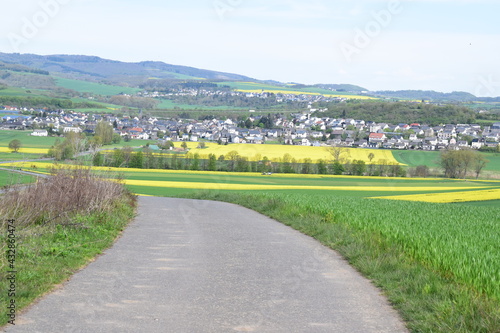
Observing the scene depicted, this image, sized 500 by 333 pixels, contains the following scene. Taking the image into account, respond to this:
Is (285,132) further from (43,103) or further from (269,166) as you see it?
(43,103)

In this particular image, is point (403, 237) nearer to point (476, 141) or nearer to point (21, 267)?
point (21, 267)

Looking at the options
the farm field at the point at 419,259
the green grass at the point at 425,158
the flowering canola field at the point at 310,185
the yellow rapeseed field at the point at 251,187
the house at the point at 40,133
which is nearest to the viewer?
the farm field at the point at 419,259

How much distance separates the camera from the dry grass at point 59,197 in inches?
453

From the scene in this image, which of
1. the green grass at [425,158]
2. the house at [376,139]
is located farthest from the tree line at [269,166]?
the house at [376,139]

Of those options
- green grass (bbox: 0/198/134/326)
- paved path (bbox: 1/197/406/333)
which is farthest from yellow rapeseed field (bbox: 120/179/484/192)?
paved path (bbox: 1/197/406/333)

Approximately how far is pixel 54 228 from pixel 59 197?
1.86 m

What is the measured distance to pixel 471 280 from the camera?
761cm

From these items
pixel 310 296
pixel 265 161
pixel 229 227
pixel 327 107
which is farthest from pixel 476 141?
pixel 310 296

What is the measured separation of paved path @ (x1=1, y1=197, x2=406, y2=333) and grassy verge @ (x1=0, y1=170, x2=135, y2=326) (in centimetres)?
30

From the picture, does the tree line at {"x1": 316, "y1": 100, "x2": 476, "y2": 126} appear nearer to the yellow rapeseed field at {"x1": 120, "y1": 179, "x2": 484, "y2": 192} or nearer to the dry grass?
the yellow rapeseed field at {"x1": 120, "y1": 179, "x2": 484, "y2": 192}

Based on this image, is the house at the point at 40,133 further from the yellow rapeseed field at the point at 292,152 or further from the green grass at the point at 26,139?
the yellow rapeseed field at the point at 292,152

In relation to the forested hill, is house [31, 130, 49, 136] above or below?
below

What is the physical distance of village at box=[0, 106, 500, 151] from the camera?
95.2 meters

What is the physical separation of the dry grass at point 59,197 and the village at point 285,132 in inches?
2980
